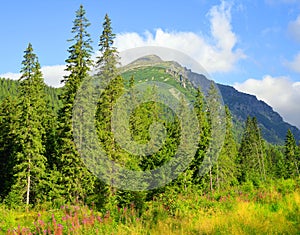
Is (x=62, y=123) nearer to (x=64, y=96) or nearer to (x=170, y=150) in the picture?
(x=64, y=96)

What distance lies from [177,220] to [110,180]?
1685 cm

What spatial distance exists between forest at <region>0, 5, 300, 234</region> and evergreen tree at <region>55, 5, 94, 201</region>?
0.09m

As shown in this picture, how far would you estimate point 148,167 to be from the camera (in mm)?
16094

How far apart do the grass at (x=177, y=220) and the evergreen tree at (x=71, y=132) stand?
49.9ft

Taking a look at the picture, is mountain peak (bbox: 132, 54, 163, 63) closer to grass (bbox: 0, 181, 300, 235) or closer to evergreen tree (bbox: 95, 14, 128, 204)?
grass (bbox: 0, 181, 300, 235)

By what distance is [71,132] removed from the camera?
90.7 feet

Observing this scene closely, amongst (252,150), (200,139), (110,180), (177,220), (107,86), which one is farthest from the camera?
(252,150)

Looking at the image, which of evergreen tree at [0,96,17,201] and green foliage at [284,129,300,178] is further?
green foliage at [284,129,300,178]

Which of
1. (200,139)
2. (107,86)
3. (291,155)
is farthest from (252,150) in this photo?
(107,86)

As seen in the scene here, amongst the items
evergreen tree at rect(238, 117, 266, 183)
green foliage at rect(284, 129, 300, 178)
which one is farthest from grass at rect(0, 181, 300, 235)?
green foliage at rect(284, 129, 300, 178)

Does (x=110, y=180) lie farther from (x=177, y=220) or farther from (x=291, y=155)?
(x=291, y=155)

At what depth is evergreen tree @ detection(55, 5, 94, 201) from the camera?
26812 millimetres

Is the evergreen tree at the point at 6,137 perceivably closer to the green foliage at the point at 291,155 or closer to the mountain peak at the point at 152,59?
the mountain peak at the point at 152,59

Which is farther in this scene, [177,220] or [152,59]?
[152,59]
